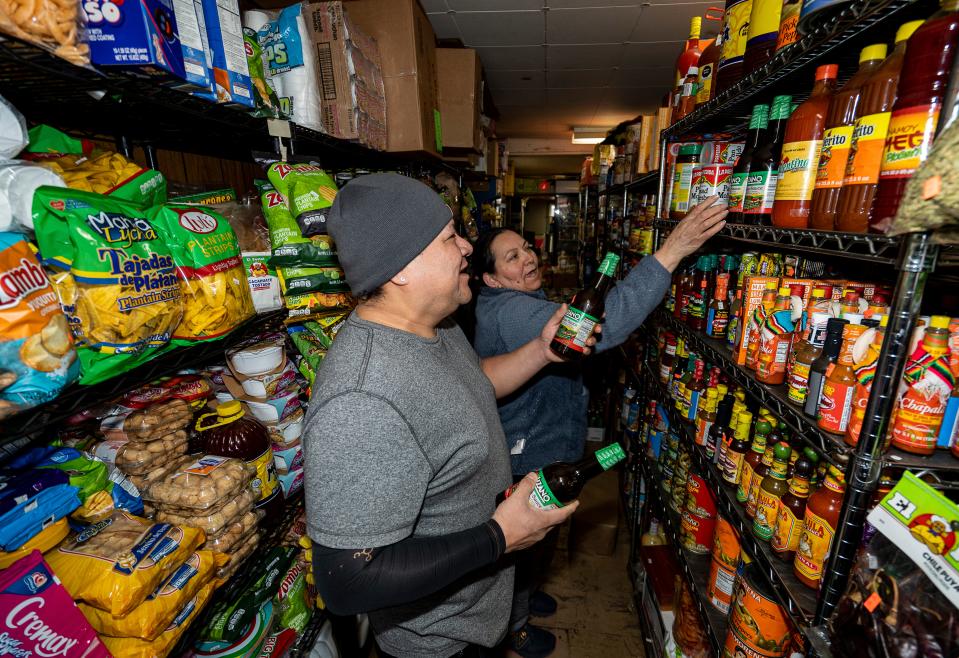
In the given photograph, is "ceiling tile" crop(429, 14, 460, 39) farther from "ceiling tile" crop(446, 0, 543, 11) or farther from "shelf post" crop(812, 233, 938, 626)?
"shelf post" crop(812, 233, 938, 626)

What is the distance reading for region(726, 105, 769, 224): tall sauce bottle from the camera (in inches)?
50.9

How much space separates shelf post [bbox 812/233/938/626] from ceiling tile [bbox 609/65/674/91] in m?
4.25

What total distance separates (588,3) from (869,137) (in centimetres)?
266

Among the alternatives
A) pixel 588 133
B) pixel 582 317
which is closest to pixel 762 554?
pixel 582 317

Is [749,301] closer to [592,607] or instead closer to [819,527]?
[819,527]

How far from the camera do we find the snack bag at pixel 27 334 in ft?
2.34

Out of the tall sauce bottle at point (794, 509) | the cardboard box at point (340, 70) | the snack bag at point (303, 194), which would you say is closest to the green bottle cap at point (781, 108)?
the tall sauce bottle at point (794, 509)

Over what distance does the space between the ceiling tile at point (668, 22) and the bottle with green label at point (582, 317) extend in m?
2.37

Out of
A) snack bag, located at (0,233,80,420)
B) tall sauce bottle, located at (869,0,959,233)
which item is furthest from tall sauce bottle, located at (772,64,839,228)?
snack bag, located at (0,233,80,420)

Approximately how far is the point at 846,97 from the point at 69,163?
68.0 inches

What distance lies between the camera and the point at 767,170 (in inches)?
47.3

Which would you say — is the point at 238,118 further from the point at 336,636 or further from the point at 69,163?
the point at 336,636

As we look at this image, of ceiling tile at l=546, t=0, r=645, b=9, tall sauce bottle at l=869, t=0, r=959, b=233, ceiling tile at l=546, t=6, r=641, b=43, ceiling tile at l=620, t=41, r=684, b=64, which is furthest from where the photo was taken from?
ceiling tile at l=620, t=41, r=684, b=64

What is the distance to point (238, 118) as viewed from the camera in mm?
1317
